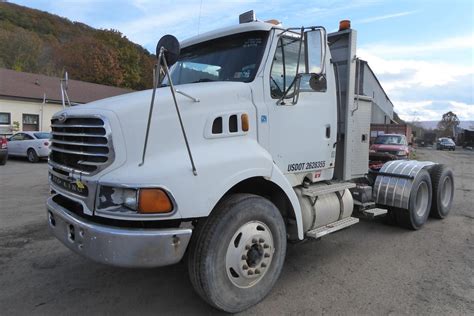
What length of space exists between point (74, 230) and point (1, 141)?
15.0 metres

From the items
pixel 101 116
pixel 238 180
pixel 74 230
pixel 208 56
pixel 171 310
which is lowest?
pixel 171 310

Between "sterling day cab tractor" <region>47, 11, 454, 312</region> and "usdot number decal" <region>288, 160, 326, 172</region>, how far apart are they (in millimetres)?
13

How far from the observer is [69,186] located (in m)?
3.60

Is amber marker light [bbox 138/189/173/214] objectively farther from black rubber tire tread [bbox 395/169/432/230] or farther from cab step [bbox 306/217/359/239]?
black rubber tire tread [bbox 395/169/432/230]

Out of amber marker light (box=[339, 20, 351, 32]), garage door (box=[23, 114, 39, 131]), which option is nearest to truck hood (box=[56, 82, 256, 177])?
amber marker light (box=[339, 20, 351, 32])

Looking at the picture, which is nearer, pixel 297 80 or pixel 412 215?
pixel 297 80

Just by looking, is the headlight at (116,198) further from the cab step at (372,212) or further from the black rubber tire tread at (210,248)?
the cab step at (372,212)

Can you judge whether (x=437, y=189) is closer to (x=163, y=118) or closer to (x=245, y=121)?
(x=245, y=121)

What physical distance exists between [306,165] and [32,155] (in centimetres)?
1702

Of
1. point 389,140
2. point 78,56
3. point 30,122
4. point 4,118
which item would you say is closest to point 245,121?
point 389,140

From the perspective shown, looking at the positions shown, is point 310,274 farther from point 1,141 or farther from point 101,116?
point 1,141

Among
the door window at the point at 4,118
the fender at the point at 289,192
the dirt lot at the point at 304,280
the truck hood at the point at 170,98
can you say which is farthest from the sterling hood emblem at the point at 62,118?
the door window at the point at 4,118

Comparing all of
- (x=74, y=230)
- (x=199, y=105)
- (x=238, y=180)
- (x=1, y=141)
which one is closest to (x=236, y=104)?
(x=199, y=105)

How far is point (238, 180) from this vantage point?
354cm
